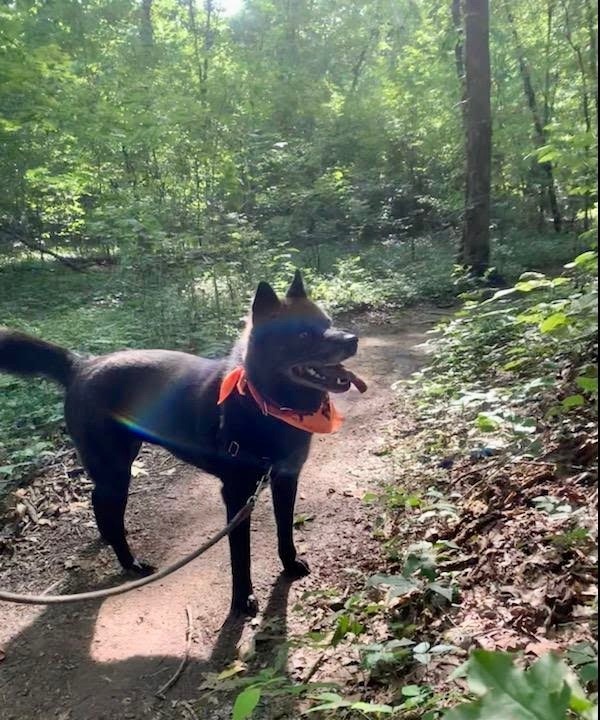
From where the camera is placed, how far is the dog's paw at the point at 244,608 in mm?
3182

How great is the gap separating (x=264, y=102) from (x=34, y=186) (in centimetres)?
648

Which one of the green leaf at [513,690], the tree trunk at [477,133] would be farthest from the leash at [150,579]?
the tree trunk at [477,133]

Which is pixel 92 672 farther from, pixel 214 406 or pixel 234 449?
pixel 214 406

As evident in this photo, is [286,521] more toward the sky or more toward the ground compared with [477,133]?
more toward the ground

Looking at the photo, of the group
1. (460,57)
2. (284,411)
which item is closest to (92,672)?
(284,411)

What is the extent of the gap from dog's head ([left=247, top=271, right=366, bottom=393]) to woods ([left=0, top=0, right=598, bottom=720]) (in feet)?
0.05

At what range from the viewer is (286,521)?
347 centimetres

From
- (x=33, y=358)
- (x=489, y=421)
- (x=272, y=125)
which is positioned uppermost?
(x=272, y=125)

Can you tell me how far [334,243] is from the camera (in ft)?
54.6

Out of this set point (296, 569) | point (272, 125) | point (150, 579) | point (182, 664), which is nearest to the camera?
point (150, 579)

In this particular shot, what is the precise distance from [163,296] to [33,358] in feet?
19.1

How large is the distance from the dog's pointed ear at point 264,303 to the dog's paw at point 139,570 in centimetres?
178

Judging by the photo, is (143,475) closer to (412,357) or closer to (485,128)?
(412,357)

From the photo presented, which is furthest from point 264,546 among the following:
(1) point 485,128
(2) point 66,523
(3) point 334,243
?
(3) point 334,243
